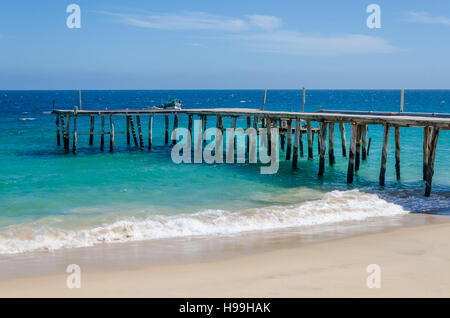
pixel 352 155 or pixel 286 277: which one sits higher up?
pixel 352 155

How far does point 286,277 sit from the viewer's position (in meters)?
7.16

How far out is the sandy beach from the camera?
21.6 ft

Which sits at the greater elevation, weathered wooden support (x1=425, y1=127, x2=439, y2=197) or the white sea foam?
weathered wooden support (x1=425, y1=127, x2=439, y2=197)

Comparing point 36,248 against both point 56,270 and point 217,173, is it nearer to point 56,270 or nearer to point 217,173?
point 56,270

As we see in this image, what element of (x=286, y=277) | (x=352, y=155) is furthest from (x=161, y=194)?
(x=286, y=277)

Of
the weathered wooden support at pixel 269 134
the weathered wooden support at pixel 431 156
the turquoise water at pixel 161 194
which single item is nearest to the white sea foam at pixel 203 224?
the turquoise water at pixel 161 194

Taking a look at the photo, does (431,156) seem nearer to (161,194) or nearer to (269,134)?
(161,194)

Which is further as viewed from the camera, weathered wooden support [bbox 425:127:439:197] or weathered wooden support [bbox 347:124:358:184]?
weathered wooden support [bbox 347:124:358:184]

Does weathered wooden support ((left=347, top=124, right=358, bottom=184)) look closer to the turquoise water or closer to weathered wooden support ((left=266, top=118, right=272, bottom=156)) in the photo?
the turquoise water

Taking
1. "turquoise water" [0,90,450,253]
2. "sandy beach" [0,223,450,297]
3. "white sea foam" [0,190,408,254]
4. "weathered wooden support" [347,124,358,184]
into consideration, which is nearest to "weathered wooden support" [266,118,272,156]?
"turquoise water" [0,90,450,253]

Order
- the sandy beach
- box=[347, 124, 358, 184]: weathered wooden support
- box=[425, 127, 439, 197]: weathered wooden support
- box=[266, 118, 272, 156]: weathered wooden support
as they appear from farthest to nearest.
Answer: box=[266, 118, 272, 156]: weathered wooden support → box=[347, 124, 358, 184]: weathered wooden support → box=[425, 127, 439, 197]: weathered wooden support → the sandy beach

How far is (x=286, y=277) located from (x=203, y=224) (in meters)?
4.17

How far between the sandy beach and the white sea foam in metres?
2.25
